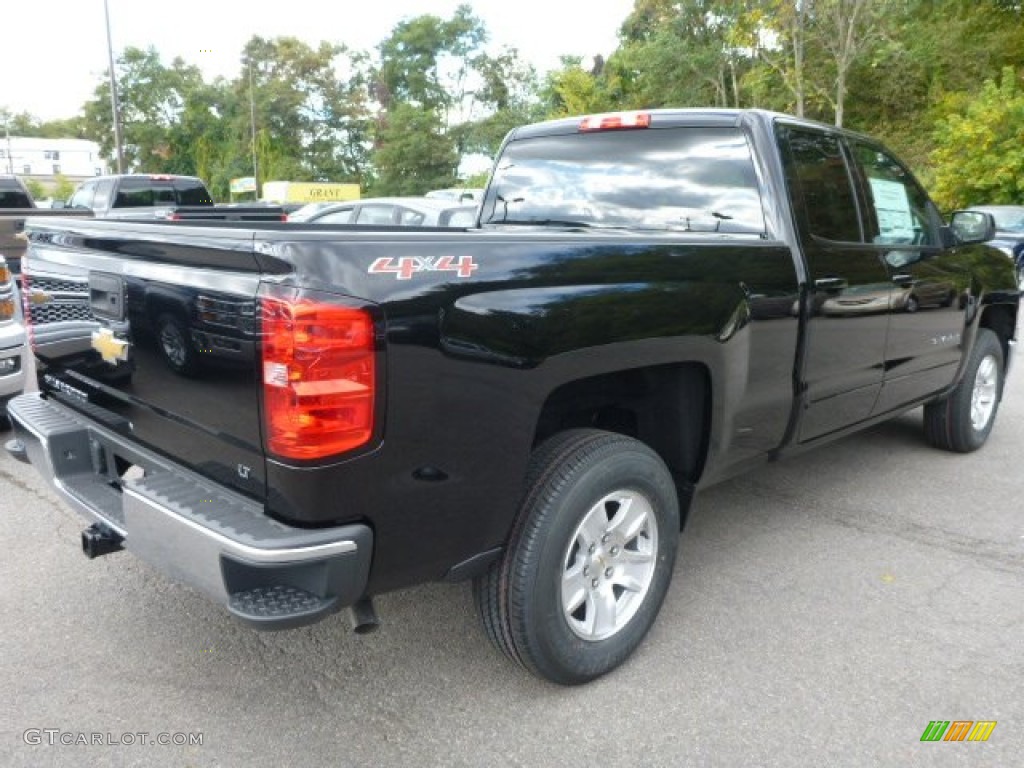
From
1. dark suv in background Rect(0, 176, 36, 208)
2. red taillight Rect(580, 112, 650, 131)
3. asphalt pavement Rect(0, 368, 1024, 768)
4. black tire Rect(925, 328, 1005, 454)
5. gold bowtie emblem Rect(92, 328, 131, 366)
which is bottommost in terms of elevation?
asphalt pavement Rect(0, 368, 1024, 768)

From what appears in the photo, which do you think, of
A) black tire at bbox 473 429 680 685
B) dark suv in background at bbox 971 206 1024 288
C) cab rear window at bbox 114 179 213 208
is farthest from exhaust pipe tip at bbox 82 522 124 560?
dark suv in background at bbox 971 206 1024 288

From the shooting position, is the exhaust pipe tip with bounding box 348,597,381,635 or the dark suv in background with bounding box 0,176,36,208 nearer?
the exhaust pipe tip with bounding box 348,597,381,635

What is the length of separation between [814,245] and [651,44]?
112 ft

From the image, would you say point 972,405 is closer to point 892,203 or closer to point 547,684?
point 892,203

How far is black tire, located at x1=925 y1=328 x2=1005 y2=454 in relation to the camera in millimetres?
5145

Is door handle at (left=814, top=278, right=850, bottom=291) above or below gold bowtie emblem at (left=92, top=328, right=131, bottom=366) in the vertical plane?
above

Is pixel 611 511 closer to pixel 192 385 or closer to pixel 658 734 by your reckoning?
pixel 658 734

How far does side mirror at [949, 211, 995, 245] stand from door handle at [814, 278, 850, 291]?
1.54 m

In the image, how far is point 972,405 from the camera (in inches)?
208

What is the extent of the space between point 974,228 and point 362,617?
4.15 meters

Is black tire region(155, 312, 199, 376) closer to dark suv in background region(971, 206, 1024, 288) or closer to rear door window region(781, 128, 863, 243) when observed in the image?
rear door window region(781, 128, 863, 243)

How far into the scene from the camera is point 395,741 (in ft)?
8.11

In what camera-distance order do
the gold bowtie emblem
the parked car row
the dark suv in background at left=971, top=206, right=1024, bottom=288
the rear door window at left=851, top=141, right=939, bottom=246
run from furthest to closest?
the dark suv in background at left=971, top=206, right=1024, bottom=288 → the parked car row → the rear door window at left=851, top=141, right=939, bottom=246 → the gold bowtie emblem

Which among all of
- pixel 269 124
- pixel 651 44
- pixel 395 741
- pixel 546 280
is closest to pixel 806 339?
pixel 546 280
